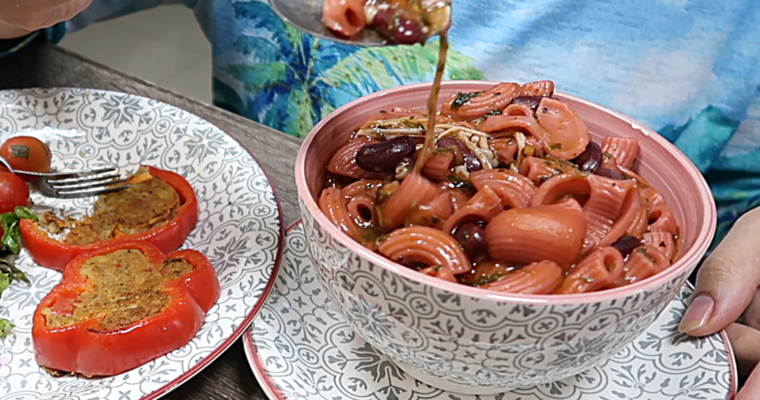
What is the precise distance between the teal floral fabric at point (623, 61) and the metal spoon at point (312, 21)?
2.73 ft

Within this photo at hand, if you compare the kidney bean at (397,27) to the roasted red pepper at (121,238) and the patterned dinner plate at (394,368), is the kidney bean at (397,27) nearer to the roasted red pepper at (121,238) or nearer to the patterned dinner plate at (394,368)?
the patterned dinner plate at (394,368)

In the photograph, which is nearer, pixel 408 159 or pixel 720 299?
pixel 408 159

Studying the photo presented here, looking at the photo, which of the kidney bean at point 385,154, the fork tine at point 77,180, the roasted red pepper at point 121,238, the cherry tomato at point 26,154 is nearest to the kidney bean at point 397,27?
the kidney bean at point 385,154

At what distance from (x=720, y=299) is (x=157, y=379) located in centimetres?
93

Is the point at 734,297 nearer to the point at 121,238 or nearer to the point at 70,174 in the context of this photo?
the point at 121,238

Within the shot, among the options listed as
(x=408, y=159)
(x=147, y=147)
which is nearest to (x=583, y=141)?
(x=408, y=159)

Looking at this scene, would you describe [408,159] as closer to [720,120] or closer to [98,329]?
[98,329]

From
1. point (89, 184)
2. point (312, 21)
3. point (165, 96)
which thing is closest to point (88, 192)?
point (89, 184)

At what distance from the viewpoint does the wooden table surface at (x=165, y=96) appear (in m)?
1.48

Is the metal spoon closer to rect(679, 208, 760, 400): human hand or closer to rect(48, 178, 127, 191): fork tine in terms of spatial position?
rect(679, 208, 760, 400): human hand

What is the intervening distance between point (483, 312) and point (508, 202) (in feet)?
0.66

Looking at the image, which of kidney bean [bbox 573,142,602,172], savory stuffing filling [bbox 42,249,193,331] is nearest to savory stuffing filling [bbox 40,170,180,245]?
savory stuffing filling [bbox 42,249,193,331]

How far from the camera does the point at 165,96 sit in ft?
5.90

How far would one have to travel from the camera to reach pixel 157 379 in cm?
97
